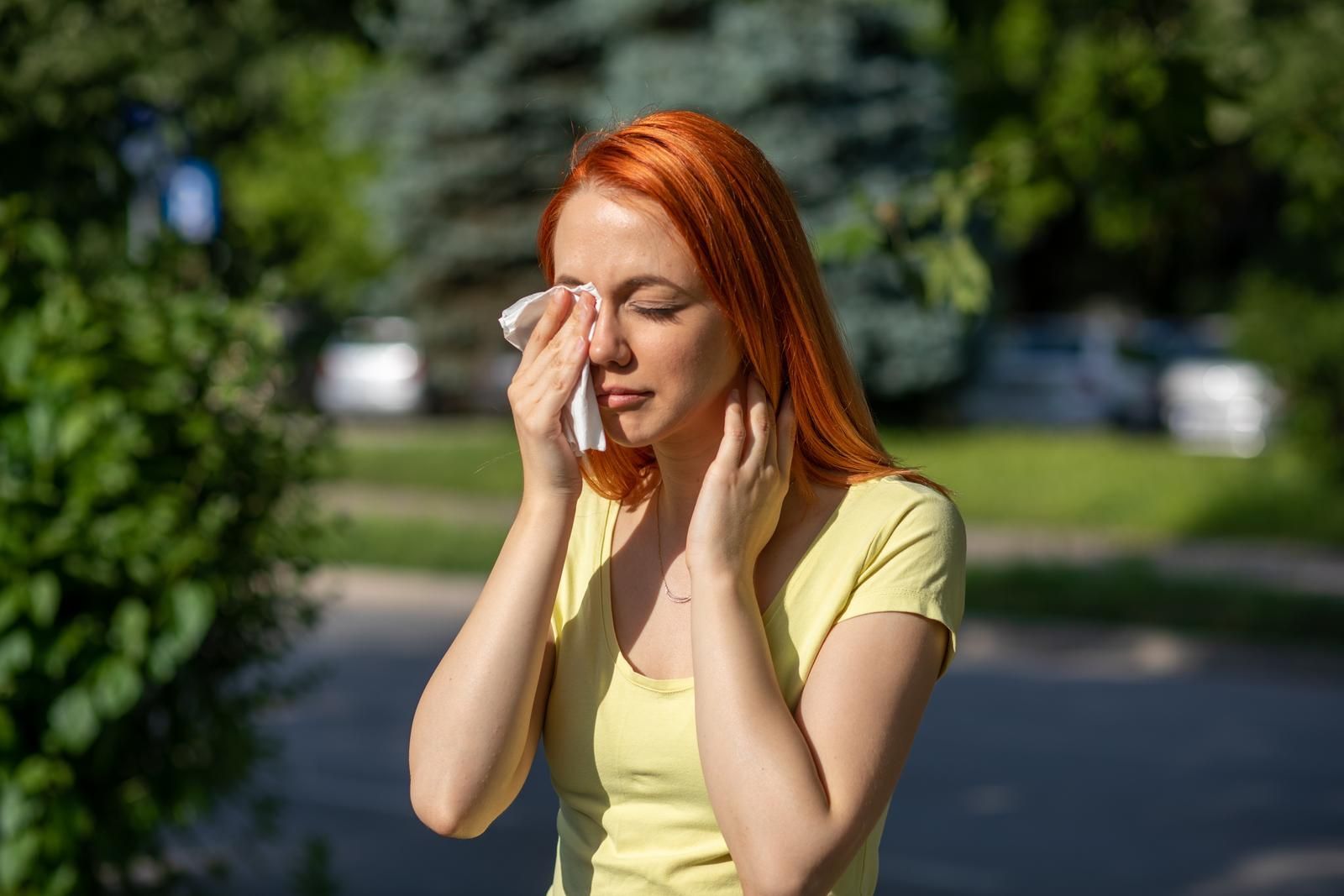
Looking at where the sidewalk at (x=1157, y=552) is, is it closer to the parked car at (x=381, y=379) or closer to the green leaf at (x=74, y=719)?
the green leaf at (x=74, y=719)

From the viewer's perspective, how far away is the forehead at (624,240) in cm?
170

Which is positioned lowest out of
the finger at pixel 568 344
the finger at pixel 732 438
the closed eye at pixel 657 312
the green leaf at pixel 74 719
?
the green leaf at pixel 74 719

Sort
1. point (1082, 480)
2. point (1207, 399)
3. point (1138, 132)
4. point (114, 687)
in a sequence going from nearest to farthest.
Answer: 1. point (114, 687)
2. point (1138, 132)
3. point (1082, 480)
4. point (1207, 399)

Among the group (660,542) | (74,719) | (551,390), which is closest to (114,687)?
(74,719)

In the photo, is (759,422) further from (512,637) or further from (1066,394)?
(1066,394)

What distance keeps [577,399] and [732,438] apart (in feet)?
0.56

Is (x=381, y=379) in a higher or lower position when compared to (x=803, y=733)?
lower

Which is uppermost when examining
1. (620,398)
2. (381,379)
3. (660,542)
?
(620,398)

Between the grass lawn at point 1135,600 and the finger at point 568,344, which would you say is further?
the grass lawn at point 1135,600

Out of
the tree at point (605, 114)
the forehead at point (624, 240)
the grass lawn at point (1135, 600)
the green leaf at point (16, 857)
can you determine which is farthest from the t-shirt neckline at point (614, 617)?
the tree at point (605, 114)

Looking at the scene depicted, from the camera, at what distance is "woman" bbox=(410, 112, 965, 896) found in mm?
1641

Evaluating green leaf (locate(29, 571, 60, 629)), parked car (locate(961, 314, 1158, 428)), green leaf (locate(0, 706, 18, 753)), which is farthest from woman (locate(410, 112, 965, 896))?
parked car (locate(961, 314, 1158, 428))

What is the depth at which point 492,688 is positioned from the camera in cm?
176

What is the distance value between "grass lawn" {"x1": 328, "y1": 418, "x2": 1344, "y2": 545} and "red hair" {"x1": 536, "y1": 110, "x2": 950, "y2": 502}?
11106 millimetres
